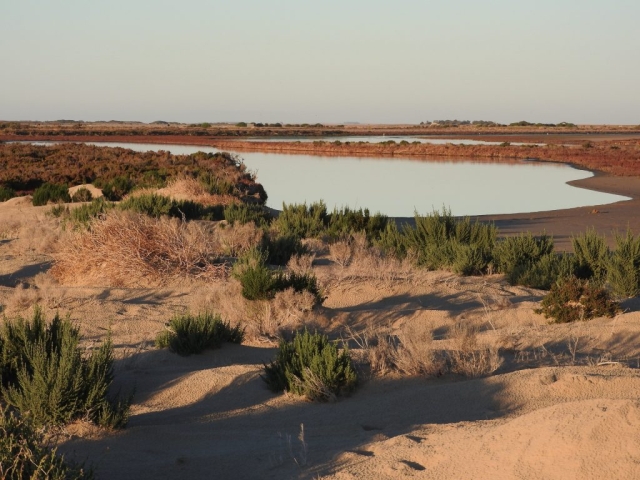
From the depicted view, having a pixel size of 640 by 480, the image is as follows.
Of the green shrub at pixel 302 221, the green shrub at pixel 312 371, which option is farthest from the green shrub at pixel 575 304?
the green shrub at pixel 302 221

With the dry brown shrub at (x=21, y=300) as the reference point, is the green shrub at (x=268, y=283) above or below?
above

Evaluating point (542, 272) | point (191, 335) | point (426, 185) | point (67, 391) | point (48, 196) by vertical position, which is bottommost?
point (426, 185)

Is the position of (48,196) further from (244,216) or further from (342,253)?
(342,253)

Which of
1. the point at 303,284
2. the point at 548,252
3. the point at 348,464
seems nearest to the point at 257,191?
the point at 548,252

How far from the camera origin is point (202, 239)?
43.9 feet

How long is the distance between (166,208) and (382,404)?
12.7 metres

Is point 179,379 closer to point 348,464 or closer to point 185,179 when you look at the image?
point 348,464

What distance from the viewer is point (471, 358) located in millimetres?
7156

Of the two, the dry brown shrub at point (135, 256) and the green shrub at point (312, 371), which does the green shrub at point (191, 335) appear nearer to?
the green shrub at point (312, 371)

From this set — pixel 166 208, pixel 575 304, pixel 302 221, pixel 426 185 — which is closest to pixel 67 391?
pixel 575 304

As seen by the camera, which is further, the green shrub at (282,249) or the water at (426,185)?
the water at (426,185)

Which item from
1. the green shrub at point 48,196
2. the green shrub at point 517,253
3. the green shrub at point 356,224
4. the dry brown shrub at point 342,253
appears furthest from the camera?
the green shrub at point 48,196

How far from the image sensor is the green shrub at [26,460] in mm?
3856

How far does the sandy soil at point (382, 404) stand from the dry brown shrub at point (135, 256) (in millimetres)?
958
